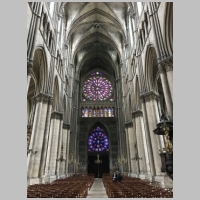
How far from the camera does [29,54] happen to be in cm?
1077

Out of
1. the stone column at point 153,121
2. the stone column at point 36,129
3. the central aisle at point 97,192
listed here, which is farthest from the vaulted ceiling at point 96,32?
the central aisle at point 97,192

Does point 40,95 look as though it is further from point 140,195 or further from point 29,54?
point 140,195

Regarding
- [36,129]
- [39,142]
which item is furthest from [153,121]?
[36,129]

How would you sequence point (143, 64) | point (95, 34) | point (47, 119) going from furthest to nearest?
point (95, 34) < point (143, 64) < point (47, 119)

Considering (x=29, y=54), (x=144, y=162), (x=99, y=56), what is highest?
(x=99, y=56)

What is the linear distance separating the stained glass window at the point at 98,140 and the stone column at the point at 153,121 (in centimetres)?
2108

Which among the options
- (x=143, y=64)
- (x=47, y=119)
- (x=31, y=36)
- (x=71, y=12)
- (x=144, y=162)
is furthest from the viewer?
(x=71, y=12)

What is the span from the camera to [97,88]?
3788 cm

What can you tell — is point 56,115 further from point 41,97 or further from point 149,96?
point 149,96

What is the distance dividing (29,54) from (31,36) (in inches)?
60.4

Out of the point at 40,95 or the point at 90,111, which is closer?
the point at 40,95

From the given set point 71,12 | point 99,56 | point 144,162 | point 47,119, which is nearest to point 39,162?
point 47,119

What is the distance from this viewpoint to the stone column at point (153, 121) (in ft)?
43.2

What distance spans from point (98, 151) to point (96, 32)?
22132 millimetres
